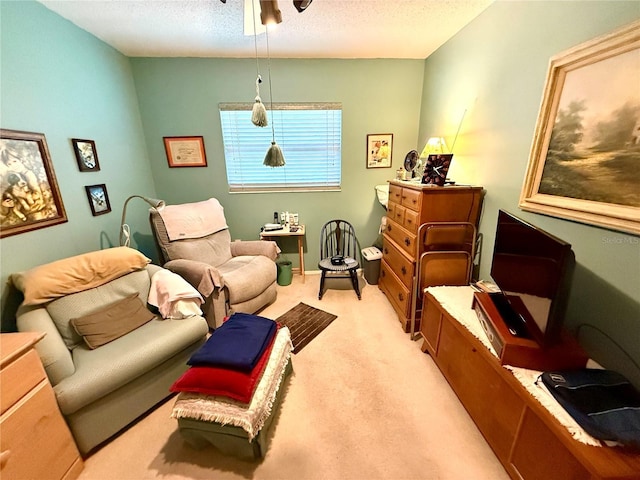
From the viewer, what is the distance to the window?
2.92 m

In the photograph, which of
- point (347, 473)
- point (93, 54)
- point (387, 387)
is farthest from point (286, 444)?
point (93, 54)

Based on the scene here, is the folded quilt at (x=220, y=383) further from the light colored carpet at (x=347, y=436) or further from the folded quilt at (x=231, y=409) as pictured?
the light colored carpet at (x=347, y=436)

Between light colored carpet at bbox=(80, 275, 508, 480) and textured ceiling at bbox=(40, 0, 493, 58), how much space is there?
266cm

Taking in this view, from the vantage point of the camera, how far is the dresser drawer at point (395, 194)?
2361mm

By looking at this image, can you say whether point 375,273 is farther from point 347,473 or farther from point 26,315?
point 26,315

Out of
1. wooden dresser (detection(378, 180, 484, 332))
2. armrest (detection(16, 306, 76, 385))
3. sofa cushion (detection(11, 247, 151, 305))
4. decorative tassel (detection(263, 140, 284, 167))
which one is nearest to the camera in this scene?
armrest (detection(16, 306, 76, 385))

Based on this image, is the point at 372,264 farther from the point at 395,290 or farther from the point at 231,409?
the point at 231,409

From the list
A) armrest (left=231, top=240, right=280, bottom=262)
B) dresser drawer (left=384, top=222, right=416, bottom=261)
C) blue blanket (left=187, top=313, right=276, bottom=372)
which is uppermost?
dresser drawer (left=384, top=222, right=416, bottom=261)

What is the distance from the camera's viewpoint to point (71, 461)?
3.92 ft

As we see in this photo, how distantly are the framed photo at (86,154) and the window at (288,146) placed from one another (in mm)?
1226

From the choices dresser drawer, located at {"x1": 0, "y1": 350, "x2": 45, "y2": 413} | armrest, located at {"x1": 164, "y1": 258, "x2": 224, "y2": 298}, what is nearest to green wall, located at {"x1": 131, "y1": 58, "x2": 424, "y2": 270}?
armrest, located at {"x1": 164, "y1": 258, "x2": 224, "y2": 298}

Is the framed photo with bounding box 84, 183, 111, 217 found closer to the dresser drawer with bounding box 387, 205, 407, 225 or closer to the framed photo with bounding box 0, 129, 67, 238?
the framed photo with bounding box 0, 129, 67, 238

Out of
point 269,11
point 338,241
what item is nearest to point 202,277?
point 338,241

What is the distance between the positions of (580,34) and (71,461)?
3316 mm
